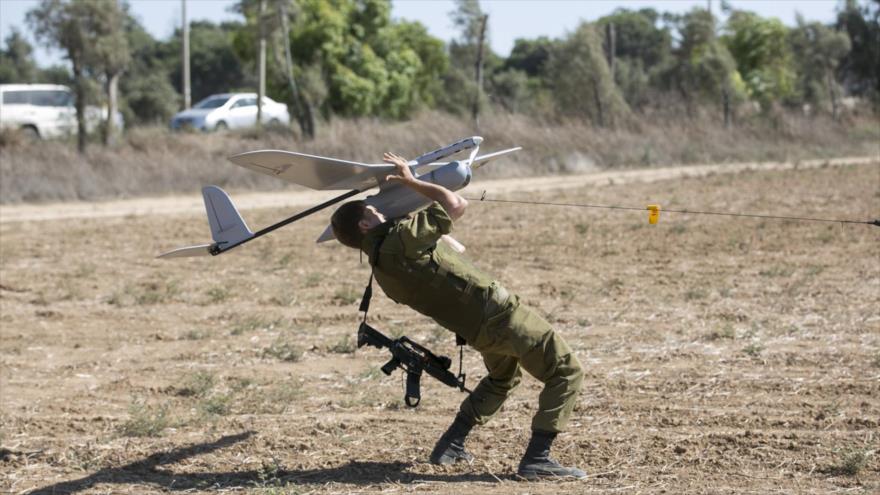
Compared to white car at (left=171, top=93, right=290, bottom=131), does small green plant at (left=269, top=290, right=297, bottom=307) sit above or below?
below

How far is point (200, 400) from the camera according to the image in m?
8.27

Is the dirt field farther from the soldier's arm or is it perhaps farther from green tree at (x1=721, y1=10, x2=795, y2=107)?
green tree at (x1=721, y1=10, x2=795, y2=107)

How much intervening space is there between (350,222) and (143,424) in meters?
2.37

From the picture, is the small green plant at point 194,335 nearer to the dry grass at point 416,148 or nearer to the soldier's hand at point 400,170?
the soldier's hand at point 400,170

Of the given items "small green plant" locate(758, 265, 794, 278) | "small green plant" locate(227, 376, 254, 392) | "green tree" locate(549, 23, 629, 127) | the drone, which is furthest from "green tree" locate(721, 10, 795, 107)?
the drone

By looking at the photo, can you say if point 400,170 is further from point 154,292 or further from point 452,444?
point 154,292

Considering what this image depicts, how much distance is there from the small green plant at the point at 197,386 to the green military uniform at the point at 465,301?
2.95 metres

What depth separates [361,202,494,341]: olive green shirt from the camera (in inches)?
227

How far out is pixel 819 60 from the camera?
1569 inches

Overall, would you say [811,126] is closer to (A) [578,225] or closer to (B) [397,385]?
(A) [578,225]

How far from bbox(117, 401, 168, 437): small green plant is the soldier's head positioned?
7.30ft

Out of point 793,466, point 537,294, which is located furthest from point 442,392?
point 537,294

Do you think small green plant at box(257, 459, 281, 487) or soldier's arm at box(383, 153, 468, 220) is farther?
small green plant at box(257, 459, 281, 487)

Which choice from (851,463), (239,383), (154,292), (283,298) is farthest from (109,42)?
(851,463)
